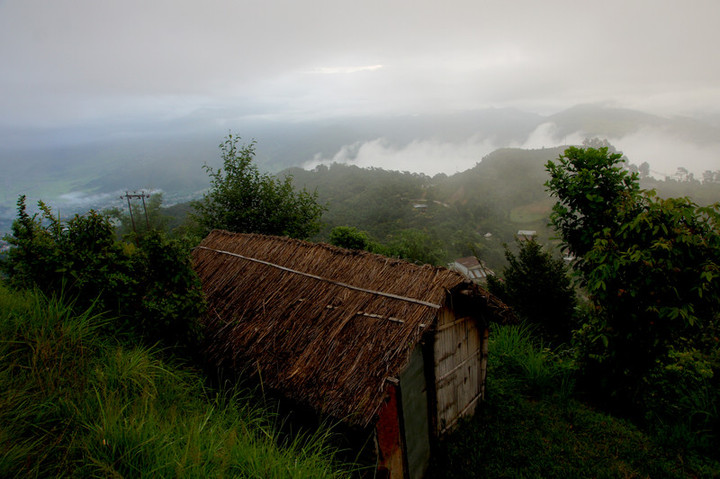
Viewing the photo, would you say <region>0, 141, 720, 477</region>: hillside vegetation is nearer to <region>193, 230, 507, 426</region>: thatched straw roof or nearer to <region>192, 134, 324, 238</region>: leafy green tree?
<region>193, 230, 507, 426</region>: thatched straw roof

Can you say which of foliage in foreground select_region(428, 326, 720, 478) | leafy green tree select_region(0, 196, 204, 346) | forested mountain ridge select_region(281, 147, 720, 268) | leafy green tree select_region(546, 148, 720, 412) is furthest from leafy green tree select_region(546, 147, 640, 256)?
forested mountain ridge select_region(281, 147, 720, 268)

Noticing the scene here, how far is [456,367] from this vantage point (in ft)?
19.8

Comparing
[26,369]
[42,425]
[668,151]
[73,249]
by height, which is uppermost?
[73,249]

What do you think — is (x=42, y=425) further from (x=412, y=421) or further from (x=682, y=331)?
(x=682, y=331)

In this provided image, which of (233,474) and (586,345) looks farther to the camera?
(586,345)

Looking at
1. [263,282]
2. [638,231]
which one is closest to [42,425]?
[263,282]

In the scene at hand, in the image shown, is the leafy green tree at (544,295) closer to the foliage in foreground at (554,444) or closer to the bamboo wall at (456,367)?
the foliage in foreground at (554,444)

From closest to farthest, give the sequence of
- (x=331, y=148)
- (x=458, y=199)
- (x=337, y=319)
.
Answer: (x=337, y=319) < (x=458, y=199) < (x=331, y=148)

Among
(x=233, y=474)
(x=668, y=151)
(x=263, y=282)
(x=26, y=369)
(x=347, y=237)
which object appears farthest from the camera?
(x=668, y=151)

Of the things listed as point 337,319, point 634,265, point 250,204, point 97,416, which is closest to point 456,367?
point 337,319

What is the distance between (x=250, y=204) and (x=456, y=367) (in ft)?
34.8

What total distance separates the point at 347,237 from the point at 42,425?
33.4 ft

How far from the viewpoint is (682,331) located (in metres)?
5.67

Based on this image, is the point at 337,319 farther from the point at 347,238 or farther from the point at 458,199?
the point at 458,199
